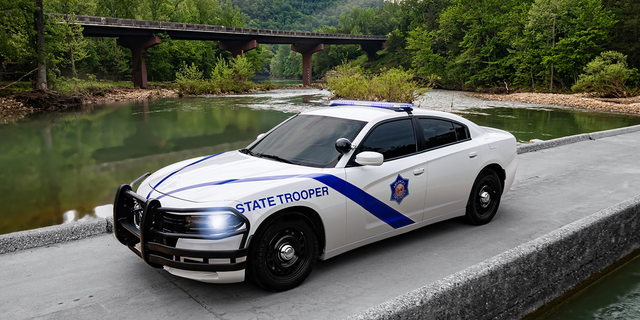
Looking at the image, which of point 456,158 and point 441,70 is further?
point 441,70

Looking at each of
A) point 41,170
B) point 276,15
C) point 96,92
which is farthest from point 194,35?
point 276,15

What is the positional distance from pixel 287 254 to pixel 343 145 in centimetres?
120

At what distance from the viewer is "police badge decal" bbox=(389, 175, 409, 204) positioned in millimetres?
4863

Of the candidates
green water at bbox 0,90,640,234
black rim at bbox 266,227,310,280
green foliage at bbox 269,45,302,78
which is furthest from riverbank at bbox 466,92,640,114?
green foliage at bbox 269,45,302,78

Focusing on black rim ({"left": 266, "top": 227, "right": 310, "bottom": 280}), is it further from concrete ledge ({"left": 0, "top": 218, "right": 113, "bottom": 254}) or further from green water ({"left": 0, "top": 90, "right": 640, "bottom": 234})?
green water ({"left": 0, "top": 90, "right": 640, "bottom": 234})

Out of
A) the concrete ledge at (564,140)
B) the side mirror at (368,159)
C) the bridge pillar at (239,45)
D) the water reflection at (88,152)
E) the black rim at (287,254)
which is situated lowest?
the water reflection at (88,152)

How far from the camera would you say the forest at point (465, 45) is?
37156mm

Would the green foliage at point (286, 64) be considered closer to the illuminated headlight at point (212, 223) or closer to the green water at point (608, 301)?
the green water at point (608, 301)

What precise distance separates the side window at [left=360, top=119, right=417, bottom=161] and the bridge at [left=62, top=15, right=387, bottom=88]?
45.0 meters

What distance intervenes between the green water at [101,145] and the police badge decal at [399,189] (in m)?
5.67

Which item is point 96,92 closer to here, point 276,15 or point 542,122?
point 542,122

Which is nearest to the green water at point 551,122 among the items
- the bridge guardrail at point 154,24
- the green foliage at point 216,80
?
the green foliage at point 216,80

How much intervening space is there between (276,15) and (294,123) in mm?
193356

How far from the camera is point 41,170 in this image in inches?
488
